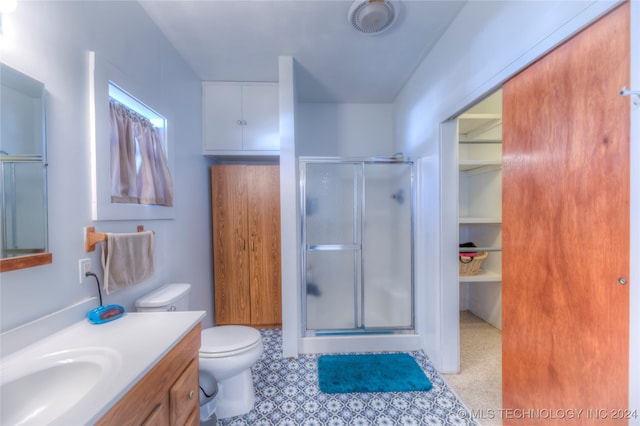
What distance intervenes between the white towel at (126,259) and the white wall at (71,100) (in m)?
0.07

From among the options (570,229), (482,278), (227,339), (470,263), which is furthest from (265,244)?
(570,229)

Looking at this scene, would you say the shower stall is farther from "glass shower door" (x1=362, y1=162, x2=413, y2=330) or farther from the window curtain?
the window curtain

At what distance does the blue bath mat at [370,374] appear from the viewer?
172 cm

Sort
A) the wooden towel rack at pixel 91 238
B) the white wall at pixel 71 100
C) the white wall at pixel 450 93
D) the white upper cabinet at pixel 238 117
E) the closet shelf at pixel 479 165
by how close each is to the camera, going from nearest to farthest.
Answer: the white wall at pixel 71 100, the white wall at pixel 450 93, the wooden towel rack at pixel 91 238, the closet shelf at pixel 479 165, the white upper cabinet at pixel 238 117

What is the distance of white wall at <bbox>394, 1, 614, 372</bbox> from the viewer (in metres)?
1.03

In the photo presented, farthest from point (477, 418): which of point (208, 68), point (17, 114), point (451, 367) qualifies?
point (208, 68)

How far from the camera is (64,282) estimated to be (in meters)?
1.04

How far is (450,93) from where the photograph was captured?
1687 mm

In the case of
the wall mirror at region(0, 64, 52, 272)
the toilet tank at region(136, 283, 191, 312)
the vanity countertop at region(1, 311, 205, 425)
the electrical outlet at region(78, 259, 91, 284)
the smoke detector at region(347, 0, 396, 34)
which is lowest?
the toilet tank at region(136, 283, 191, 312)

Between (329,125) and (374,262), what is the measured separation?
1.78 m

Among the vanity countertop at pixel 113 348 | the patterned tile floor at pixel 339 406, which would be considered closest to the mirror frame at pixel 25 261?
the vanity countertop at pixel 113 348

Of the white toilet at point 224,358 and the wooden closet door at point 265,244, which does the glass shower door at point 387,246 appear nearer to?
the wooden closet door at point 265,244

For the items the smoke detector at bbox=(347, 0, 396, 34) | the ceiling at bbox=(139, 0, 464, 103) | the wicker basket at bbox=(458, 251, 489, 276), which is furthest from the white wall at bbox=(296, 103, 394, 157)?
the wicker basket at bbox=(458, 251, 489, 276)

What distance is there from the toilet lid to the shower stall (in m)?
0.76
